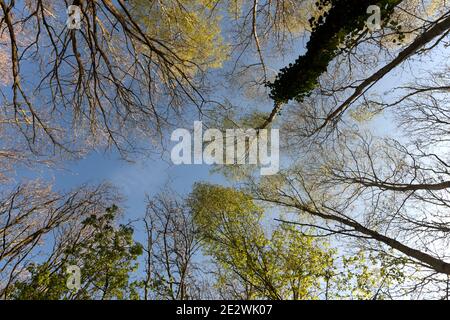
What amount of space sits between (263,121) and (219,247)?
158 inches

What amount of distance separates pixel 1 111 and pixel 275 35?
21.1ft

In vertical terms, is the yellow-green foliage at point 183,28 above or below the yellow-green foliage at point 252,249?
above

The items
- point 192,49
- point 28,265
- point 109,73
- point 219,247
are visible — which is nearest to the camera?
point 28,265

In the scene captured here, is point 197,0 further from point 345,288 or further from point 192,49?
point 345,288

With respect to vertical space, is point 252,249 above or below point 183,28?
below

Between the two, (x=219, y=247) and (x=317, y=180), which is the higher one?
(x=317, y=180)

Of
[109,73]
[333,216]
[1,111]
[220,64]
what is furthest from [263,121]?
[1,111]

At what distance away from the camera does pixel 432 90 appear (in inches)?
247

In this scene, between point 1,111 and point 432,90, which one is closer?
point 1,111

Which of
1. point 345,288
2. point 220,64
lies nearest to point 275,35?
point 220,64

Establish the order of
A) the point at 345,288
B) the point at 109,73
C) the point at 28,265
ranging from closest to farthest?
1. the point at 28,265
2. the point at 109,73
3. the point at 345,288

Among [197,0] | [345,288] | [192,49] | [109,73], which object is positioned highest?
[197,0]

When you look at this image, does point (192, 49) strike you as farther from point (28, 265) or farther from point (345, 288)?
point (345, 288)

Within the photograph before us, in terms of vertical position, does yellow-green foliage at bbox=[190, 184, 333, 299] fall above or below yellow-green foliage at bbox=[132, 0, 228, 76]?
below
